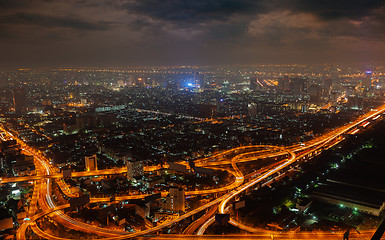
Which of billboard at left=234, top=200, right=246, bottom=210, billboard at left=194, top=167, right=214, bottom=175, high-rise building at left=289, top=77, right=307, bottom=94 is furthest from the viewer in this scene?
high-rise building at left=289, top=77, right=307, bottom=94

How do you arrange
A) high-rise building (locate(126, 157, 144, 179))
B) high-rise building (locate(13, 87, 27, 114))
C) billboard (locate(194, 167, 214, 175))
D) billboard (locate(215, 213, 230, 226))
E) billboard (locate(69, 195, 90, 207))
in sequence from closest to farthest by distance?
billboard (locate(215, 213, 230, 226)) → billboard (locate(69, 195, 90, 207)) → high-rise building (locate(126, 157, 144, 179)) → billboard (locate(194, 167, 214, 175)) → high-rise building (locate(13, 87, 27, 114))

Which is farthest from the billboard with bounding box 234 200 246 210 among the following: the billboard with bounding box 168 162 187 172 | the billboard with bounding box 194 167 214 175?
the billboard with bounding box 168 162 187 172

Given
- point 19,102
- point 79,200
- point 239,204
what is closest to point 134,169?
point 79,200


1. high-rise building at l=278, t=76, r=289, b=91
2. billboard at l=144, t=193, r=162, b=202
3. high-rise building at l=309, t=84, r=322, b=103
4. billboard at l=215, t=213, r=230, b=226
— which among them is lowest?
billboard at l=215, t=213, r=230, b=226

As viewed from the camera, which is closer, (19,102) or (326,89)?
(19,102)

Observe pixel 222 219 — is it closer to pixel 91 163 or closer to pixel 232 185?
pixel 232 185

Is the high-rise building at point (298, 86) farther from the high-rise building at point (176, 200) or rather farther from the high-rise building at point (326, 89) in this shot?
the high-rise building at point (176, 200)

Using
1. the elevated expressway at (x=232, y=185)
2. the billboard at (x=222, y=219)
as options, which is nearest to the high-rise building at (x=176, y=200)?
the elevated expressway at (x=232, y=185)

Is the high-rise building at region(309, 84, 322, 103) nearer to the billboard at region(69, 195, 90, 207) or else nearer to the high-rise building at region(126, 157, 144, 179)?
the high-rise building at region(126, 157, 144, 179)

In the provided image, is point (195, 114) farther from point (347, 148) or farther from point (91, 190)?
point (91, 190)
